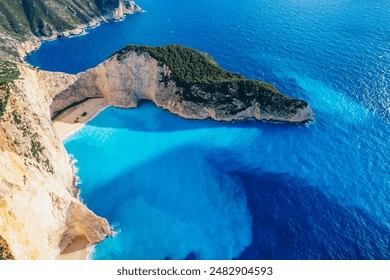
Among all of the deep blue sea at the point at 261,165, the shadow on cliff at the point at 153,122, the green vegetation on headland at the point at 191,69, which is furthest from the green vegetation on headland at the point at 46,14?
the shadow on cliff at the point at 153,122

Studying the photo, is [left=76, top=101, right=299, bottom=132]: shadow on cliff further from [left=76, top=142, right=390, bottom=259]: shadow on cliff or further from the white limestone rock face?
the white limestone rock face

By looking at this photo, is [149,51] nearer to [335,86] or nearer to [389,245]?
[335,86]

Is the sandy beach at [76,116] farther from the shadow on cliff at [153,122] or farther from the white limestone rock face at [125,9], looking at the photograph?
the white limestone rock face at [125,9]

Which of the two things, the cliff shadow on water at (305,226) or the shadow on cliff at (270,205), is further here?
the shadow on cliff at (270,205)

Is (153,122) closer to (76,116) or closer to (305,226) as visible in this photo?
(76,116)

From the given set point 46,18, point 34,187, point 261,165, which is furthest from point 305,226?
point 46,18

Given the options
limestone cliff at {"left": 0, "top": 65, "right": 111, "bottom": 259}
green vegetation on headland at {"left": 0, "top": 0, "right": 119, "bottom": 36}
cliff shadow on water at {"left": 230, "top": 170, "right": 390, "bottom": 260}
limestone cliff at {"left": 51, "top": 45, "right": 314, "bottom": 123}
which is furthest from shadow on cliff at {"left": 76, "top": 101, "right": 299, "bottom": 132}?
green vegetation on headland at {"left": 0, "top": 0, "right": 119, "bottom": 36}
